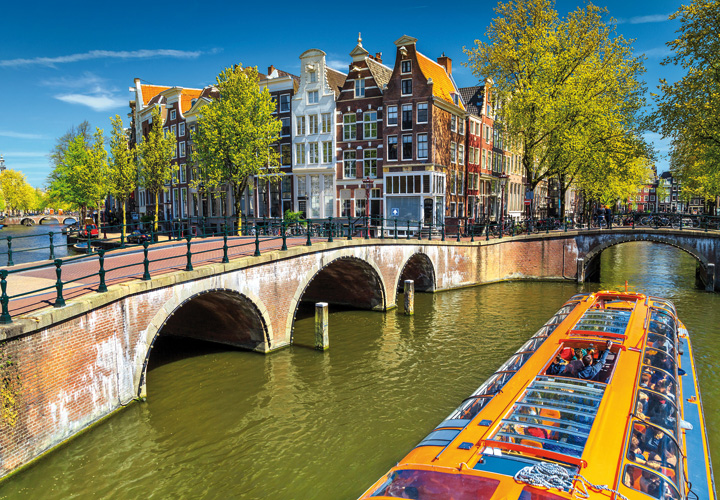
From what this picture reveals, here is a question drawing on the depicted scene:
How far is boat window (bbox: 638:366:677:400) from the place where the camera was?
792cm

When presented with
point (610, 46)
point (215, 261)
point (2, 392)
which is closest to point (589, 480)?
point (2, 392)

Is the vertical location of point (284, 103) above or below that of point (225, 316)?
above

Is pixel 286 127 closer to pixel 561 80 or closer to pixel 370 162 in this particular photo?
pixel 370 162

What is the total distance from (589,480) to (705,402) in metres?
9.28

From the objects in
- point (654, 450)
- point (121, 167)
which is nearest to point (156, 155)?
point (121, 167)

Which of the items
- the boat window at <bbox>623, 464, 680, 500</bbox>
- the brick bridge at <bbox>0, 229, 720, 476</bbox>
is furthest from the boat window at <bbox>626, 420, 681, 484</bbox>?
the brick bridge at <bbox>0, 229, 720, 476</bbox>

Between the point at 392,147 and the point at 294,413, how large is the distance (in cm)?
2808

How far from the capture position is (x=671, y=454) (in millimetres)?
6223

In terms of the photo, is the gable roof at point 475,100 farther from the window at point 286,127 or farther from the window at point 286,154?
the window at point 286,154

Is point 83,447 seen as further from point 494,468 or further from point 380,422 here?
point 494,468

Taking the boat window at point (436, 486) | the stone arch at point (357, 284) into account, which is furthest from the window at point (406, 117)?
the boat window at point (436, 486)

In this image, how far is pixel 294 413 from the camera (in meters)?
11.5

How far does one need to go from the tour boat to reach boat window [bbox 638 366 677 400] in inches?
0.9

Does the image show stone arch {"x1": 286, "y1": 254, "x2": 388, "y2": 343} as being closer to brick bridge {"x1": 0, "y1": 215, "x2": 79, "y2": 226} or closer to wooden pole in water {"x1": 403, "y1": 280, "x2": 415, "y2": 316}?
wooden pole in water {"x1": 403, "y1": 280, "x2": 415, "y2": 316}
